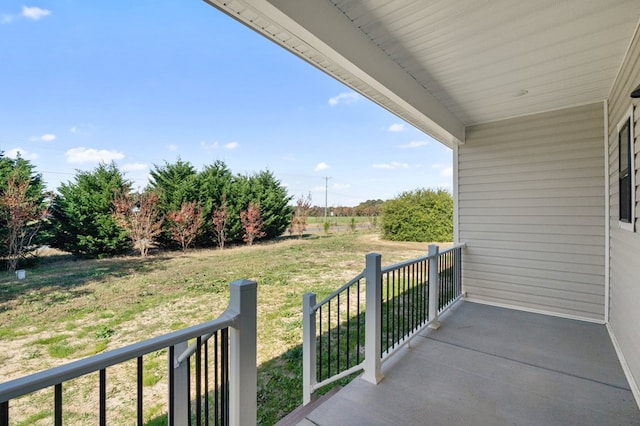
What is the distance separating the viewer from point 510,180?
3.91m

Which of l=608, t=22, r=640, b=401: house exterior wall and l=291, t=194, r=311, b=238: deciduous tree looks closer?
l=608, t=22, r=640, b=401: house exterior wall

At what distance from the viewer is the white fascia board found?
1505 mm

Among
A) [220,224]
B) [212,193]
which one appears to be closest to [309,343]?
[220,224]

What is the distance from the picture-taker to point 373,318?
2.21 meters

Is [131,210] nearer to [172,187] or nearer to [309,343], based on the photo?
[172,187]

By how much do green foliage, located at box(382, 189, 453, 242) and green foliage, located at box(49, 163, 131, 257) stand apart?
8.88m

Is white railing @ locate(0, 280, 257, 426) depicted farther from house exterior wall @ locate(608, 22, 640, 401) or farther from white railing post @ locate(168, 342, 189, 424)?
house exterior wall @ locate(608, 22, 640, 401)

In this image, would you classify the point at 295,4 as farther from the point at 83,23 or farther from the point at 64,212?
the point at 64,212

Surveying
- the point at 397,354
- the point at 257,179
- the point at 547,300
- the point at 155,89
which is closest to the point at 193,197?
the point at 257,179

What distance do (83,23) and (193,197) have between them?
474cm

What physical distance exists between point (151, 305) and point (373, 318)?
168 inches

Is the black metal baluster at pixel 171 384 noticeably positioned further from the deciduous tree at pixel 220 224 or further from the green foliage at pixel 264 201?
the green foliage at pixel 264 201

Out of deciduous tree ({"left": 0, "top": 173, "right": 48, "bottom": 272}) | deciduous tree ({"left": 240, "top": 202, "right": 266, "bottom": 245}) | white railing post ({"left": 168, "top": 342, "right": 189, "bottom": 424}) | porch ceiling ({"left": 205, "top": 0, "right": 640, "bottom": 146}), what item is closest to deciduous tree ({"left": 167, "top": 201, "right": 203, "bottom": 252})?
deciduous tree ({"left": 240, "top": 202, "right": 266, "bottom": 245})

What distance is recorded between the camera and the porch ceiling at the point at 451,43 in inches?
68.3
